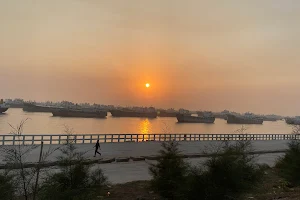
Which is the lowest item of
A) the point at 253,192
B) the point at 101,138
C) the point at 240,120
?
the point at 240,120

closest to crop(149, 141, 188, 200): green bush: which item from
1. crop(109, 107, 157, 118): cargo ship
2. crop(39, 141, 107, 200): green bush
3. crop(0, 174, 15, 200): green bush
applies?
crop(39, 141, 107, 200): green bush

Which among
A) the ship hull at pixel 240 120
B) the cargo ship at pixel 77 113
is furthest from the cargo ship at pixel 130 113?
the ship hull at pixel 240 120

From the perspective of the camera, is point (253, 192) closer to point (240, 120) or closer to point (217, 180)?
point (217, 180)

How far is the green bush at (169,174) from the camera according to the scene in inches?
340

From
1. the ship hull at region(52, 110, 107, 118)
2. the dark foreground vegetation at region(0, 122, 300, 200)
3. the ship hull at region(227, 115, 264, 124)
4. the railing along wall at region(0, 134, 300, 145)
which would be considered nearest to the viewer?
the dark foreground vegetation at region(0, 122, 300, 200)

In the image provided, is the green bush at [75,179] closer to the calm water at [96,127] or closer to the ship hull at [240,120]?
the calm water at [96,127]

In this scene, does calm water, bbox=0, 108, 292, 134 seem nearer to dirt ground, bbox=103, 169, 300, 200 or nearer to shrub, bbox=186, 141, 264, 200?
dirt ground, bbox=103, 169, 300, 200

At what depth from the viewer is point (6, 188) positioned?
251 inches

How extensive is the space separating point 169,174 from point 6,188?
4688mm

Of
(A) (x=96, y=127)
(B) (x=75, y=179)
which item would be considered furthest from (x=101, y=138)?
(A) (x=96, y=127)

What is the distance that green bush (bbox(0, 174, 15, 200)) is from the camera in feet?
19.9

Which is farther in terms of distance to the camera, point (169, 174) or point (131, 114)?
point (131, 114)

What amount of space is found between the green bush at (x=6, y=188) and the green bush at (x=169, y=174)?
4.17 metres

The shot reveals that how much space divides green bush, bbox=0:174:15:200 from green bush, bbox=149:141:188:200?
4.17 m
